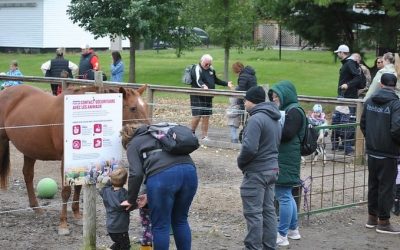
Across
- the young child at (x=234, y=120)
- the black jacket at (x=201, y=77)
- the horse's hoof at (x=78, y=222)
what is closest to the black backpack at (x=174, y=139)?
the horse's hoof at (x=78, y=222)

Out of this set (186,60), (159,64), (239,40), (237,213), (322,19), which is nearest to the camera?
(237,213)

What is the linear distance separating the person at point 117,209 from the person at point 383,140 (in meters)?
3.18

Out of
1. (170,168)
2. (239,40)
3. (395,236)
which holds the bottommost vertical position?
(395,236)

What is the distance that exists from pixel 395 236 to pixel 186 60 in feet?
96.5

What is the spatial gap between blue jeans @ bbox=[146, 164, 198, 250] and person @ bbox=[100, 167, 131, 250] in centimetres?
59

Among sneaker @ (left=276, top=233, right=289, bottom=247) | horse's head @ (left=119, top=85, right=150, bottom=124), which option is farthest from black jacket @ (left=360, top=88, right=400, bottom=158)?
horse's head @ (left=119, top=85, right=150, bottom=124)

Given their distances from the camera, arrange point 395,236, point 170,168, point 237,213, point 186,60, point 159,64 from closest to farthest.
Result: point 170,168 < point 395,236 < point 237,213 < point 159,64 < point 186,60

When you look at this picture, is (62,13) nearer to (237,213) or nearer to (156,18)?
(156,18)

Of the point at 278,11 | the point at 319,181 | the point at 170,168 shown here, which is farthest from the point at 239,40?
the point at 170,168

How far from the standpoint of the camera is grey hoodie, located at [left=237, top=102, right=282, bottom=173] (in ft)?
22.7

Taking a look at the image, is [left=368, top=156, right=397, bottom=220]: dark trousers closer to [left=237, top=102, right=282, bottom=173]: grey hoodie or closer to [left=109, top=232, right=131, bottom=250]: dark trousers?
[left=237, top=102, right=282, bottom=173]: grey hoodie

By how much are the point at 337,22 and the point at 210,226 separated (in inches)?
464

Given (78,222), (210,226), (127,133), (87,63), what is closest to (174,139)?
(127,133)

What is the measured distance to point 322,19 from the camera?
19219 millimetres
